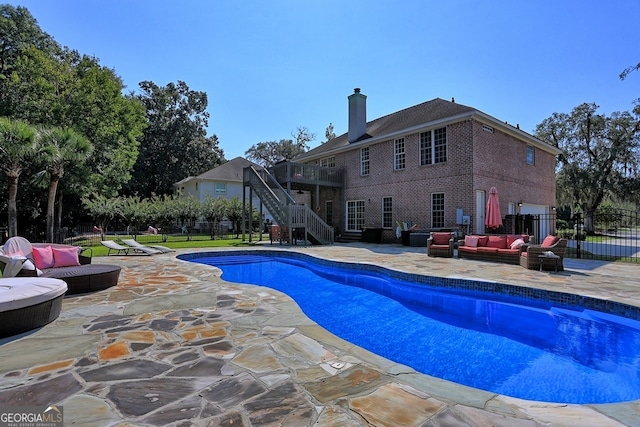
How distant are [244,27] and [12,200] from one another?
38.6ft

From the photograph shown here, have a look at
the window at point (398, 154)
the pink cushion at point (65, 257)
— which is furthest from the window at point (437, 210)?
the pink cushion at point (65, 257)

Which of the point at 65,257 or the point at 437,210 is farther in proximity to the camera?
the point at 437,210

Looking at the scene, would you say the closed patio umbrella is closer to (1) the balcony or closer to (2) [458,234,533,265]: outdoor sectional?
(2) [458,234,533,265]: outdoor sectional

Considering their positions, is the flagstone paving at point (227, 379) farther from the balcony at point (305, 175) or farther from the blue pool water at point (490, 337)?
the balcony at point (305, 175)

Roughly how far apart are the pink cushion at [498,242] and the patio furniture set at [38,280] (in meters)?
10.5

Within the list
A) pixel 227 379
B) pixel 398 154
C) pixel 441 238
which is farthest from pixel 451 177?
pixel 227 379

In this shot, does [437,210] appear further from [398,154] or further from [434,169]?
[398,154]

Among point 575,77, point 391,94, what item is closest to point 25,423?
point 575,77

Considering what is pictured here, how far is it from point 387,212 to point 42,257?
14534 mm

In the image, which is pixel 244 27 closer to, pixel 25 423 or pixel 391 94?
pixel 391 94

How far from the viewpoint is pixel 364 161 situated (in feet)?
62.1

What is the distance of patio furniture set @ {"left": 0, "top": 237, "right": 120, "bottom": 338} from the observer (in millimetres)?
3705

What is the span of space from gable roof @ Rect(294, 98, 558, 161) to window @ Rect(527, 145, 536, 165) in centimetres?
36

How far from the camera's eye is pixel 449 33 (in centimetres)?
1240
